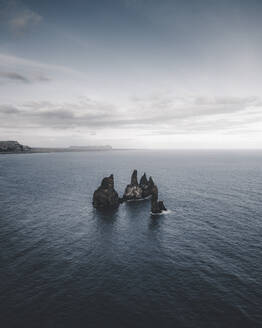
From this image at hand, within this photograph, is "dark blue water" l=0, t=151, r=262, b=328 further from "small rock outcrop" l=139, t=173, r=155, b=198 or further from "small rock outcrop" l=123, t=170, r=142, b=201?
"small rock outcrop" l=139, t=173, r=155, b=198

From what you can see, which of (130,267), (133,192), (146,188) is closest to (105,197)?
(133,192)

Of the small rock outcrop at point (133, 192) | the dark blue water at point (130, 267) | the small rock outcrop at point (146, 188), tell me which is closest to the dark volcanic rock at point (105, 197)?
the dark blue water at point (130, 267)

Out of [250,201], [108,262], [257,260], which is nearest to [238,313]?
[257,260]

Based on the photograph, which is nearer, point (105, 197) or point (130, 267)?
point (130, 267)

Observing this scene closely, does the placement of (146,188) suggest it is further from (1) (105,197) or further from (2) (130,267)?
(2) (130,267)

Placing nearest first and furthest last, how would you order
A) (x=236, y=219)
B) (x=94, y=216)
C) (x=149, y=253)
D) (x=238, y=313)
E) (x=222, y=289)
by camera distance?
(x=238, y=313), (x=222, y=289), (x=149, y=253), (x=236, y=219), (x=94, y=216)

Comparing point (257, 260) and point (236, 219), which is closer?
point (257, 260)

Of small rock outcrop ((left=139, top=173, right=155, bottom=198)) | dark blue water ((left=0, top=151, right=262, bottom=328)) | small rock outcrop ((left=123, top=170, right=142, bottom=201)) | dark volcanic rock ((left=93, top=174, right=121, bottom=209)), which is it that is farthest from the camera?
small rock outcrop ((left=139, top=173, right=155, bottom=198))

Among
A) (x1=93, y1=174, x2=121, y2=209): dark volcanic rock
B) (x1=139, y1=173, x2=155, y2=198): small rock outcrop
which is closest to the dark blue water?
(x1=93, y1=174, x2=121, y2=209): dark volcanic rock

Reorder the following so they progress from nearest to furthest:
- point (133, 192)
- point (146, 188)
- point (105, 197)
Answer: point (105, 197), point (133, 192), point (146, 188)

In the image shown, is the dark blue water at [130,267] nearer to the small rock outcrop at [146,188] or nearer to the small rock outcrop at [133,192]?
the small rock outcrop at [133,192]

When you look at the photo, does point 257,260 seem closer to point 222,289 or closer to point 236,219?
point 222,289
